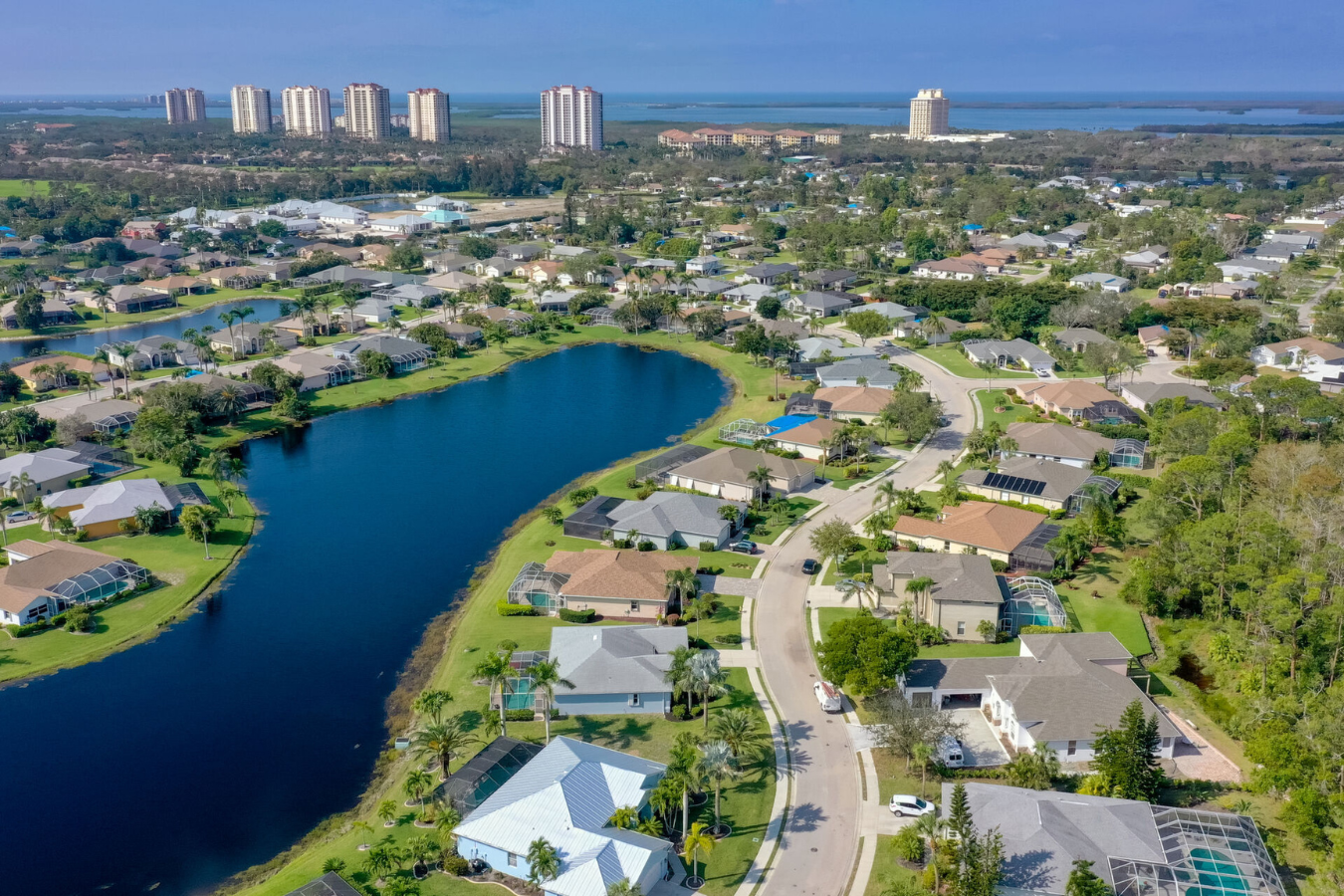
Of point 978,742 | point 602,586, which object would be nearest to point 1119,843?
point 978,742

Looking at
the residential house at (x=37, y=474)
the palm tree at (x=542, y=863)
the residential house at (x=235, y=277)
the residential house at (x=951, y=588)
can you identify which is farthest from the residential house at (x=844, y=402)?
the residential house at (x=235, y=277)

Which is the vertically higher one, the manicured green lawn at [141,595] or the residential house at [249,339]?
the residential house at [249,339]

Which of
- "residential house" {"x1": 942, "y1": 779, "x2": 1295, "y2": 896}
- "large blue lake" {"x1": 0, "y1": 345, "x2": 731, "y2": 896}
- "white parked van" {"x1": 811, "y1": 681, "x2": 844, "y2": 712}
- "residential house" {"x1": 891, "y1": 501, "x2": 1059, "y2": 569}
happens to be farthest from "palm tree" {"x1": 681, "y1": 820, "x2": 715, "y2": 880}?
"residential house" {"x1": 891, "y1": 501, "x2": 1059, "y2": 569}

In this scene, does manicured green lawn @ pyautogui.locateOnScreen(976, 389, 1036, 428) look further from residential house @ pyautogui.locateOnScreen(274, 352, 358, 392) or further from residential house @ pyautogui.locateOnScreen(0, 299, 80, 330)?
residential house @ pyautogui.locateOnScreen(0, 299, 80, 330)

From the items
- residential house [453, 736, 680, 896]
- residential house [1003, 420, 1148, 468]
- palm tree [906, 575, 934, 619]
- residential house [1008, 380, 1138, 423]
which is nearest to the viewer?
residential house [453, 736, 680, 896]

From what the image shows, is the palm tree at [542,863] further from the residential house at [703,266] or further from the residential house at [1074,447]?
the residential house at [703,266]

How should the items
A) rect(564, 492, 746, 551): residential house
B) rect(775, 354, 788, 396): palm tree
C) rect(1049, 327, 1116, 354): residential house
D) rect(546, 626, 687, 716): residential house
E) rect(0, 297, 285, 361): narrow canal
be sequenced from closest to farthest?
rect(546, 626, 687, 716): residential house < rect(564, 492, 746, 551): residential house < rect(775, 354, 788, 396): palm tree < rect(1049, 327, 1116, 354): residential house < rect(0, 297, 285, 361): narrow canal

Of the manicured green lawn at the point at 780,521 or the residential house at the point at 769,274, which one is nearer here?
the manicured green lawn at the point at 780,521
